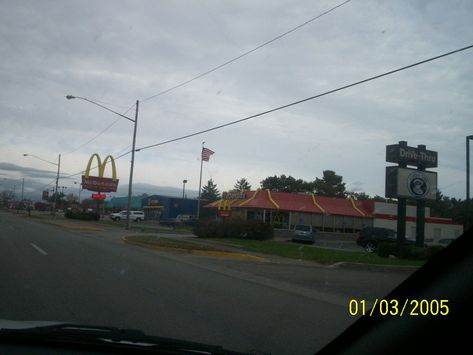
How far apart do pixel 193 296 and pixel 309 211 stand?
38.5m

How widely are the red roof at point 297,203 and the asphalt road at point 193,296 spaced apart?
3015 cm

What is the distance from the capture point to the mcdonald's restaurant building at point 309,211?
4647 centimetres

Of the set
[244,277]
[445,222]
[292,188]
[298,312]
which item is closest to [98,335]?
[298,312]

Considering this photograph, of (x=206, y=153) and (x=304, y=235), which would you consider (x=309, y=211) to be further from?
(x=206, y=153)

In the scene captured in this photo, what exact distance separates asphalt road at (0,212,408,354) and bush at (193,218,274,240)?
13997mm

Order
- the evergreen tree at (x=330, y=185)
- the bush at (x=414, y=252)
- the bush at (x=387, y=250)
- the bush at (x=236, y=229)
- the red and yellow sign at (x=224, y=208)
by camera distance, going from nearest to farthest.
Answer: the bush at (x=414, y=252), the bush at (x=387, y=250), the bush at (x=236, y=229), the red and yellow sign at (x=224, y=208), the evergreen tree at (x=330, y=185)

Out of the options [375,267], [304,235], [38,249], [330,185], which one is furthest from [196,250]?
[330,185]

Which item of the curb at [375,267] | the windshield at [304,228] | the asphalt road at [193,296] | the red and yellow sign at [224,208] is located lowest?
the asphalt road at [193,296]

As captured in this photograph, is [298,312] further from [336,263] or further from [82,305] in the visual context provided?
[336,263]

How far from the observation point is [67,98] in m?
→ 29.7

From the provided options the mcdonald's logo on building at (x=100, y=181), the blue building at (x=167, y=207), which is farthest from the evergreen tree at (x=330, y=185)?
the mcdonald's logo on building at (x=100, y=181)

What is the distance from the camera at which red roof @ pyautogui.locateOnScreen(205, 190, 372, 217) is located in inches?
1849

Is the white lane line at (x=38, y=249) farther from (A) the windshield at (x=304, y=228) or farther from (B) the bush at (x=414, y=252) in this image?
(A) the windshield at (x=304, y=228)

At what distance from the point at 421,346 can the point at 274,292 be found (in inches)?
339
